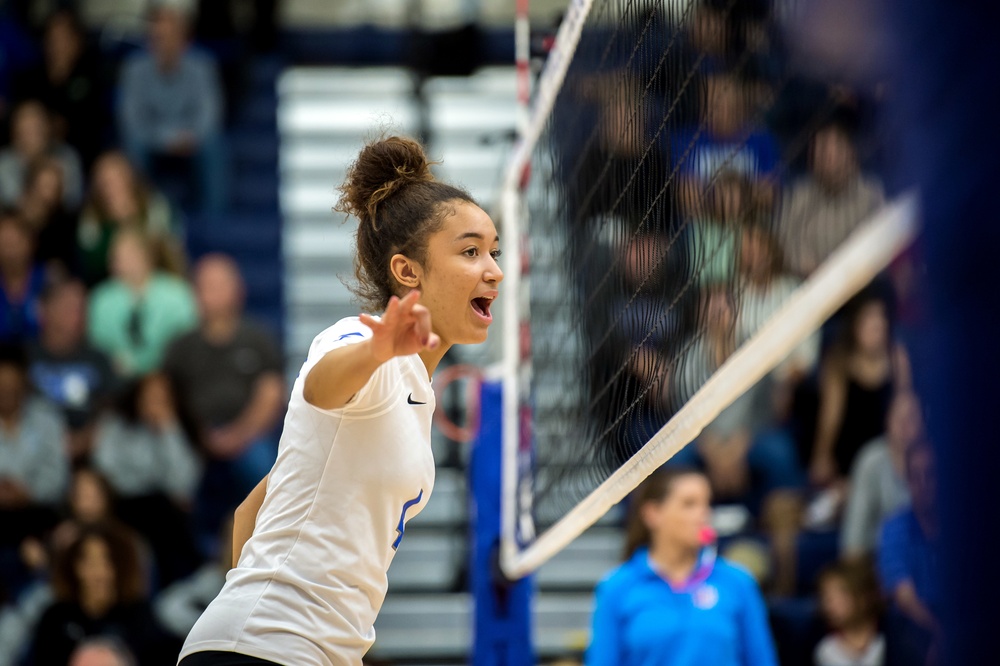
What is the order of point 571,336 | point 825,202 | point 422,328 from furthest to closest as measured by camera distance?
point 571,336, point 422,328, point 825,202

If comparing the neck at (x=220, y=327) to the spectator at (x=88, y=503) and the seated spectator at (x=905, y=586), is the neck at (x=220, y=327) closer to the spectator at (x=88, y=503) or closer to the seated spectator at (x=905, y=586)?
the spectator at (x=88, y=503)

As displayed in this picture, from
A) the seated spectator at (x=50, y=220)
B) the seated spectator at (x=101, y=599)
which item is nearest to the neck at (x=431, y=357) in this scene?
the seated spectator at (x=101, y=599)

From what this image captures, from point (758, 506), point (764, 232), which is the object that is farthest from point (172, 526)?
point (764, 232)

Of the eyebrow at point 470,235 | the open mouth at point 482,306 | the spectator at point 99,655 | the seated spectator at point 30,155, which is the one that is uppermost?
the seated spectator at point 30,155

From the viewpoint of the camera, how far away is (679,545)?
A: 5.46 metres

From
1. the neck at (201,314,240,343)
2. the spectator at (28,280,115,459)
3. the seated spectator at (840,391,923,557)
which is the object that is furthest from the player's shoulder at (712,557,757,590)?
the spectator at (28,280,115,459)

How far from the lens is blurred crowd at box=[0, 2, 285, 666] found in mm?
6953

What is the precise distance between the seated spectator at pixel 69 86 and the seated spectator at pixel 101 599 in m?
3.86

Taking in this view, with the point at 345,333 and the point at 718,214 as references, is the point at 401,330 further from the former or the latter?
the point at 718,214

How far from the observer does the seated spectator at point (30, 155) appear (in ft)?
30.5

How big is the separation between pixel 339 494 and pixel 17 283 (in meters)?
6.88

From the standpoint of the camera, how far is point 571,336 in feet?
13.9

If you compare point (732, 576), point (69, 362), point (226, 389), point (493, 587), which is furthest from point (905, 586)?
point (69, 362)

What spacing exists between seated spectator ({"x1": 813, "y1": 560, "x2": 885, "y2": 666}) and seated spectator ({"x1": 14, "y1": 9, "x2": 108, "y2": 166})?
6138 mm
